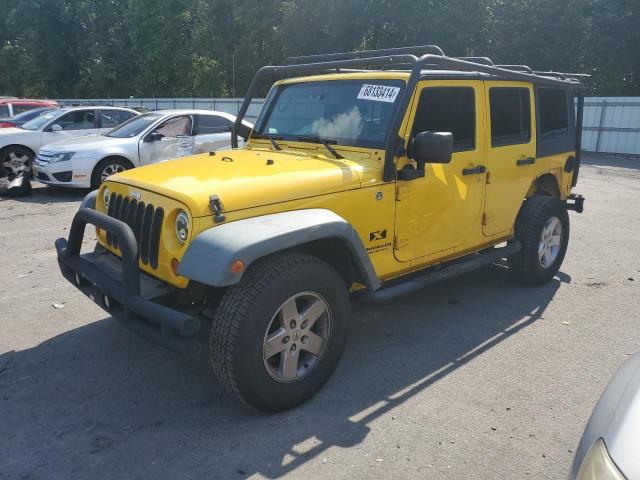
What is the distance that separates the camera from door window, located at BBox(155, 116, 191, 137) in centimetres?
1043

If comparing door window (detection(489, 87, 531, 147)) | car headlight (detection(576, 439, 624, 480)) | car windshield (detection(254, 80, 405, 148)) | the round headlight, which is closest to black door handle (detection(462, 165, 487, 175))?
door window (detection(489, 87, 531, 147))

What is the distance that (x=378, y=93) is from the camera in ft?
13.6

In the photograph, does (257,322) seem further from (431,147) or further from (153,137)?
(153,137)

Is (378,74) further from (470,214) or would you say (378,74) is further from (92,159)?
(92,159)

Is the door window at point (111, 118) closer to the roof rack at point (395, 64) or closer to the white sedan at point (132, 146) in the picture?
the white sedan at point (132, 146)

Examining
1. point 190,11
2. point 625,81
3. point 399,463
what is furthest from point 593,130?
point 190,11

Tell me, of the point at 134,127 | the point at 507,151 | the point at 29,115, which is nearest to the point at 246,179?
the point at 507,151

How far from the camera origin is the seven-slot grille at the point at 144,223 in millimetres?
3453

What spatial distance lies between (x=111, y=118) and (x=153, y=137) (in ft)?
9.36

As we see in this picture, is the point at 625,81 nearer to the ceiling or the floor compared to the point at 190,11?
nearer to the floor

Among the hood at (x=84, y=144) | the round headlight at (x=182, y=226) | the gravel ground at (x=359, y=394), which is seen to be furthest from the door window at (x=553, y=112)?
the hood at (x=84, y=144)

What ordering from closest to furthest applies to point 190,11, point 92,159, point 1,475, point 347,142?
point 1,475 < point 347,142 < point 92,159 < point 190,11

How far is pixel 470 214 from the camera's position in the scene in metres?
4.71

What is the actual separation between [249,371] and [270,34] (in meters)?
38.8
